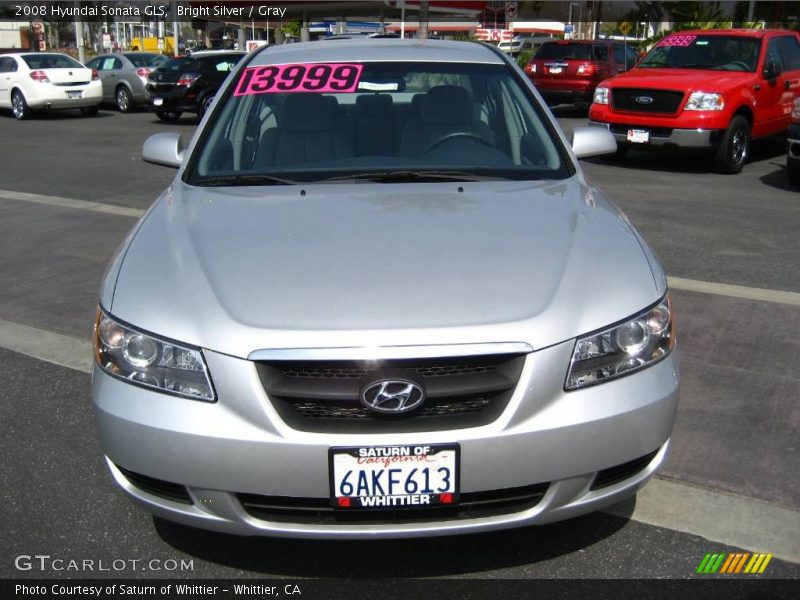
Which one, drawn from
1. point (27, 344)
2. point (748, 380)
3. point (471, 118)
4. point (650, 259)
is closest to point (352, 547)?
point (650, 259)

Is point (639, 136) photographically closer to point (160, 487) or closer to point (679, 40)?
point (679, 40)

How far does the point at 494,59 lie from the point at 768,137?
375 inches

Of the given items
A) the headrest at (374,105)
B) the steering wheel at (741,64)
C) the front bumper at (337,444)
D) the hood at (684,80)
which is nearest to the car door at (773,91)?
the steering wheel at (741,64)

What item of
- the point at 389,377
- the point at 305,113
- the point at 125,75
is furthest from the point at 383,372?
the point at 125,75

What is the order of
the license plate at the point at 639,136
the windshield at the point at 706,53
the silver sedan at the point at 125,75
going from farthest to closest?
the silver sedan at the point at 125,75, the windshield at the point at 706,53, the license plate at the point at 639,136

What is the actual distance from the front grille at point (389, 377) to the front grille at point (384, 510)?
0.22m

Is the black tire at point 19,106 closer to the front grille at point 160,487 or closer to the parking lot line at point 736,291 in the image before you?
the parking lot line at point 736,291

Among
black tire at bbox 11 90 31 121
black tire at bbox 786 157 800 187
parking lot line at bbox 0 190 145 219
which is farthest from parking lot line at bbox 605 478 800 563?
black tire at bbox 11 90 31 121

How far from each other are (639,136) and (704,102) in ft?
2.94

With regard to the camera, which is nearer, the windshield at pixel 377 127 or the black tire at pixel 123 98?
the windshield at pixel 377 127

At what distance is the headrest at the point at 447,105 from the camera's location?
13.3 feet

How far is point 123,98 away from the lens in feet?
75.6

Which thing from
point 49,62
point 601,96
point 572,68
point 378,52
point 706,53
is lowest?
point 49,62

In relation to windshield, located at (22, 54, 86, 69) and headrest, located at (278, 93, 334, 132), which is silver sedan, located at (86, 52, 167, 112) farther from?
headrest, located at (278, 93, 334, 132)
